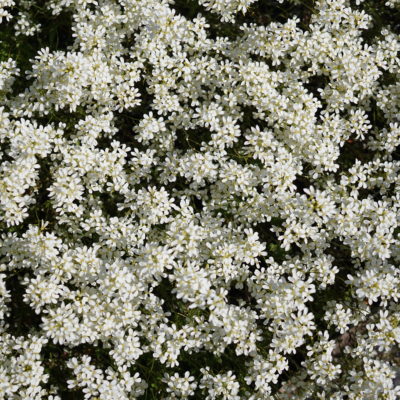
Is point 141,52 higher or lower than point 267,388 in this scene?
higher

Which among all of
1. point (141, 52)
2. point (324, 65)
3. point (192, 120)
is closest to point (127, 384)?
point (192, 120)

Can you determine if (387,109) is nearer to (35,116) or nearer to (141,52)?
(141,52)

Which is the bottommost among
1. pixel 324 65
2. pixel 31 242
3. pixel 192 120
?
pixel 31 242

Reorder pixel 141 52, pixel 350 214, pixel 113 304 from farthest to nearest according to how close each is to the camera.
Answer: pixel 141 52 < pixel 350 214 < pixel 113 304

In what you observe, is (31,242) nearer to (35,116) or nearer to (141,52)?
(35,116)

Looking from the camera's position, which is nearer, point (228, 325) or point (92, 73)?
point (228, 325)

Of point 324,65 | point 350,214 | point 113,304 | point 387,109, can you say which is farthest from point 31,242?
point 387,109

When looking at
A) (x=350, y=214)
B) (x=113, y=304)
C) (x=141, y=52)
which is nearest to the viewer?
(x=113, y=304)
